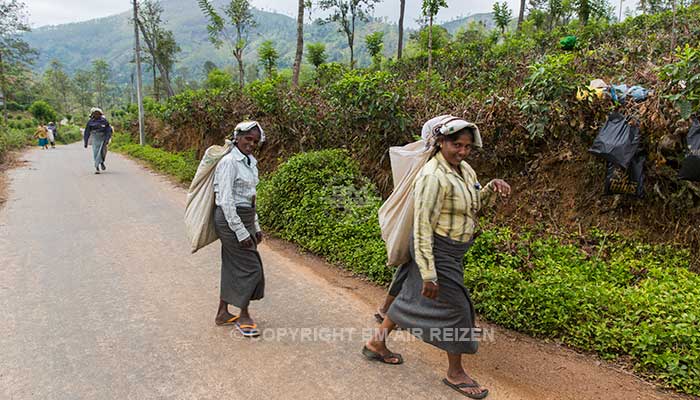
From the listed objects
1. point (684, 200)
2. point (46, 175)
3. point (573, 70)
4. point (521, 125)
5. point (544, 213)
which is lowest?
point (46, 175)

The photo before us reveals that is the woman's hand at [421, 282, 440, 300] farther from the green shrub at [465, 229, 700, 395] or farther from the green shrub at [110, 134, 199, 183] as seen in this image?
the green shrub at [110, 134, 199, 183]

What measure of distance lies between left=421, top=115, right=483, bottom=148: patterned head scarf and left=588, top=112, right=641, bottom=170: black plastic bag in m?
2.41

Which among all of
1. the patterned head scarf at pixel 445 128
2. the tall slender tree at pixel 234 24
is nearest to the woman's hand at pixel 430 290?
the patterned head scarf at pixel 445 128

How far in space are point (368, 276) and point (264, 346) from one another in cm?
161

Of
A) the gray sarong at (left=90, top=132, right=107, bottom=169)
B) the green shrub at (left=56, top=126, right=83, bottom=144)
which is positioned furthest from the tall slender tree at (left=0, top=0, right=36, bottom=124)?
the gray sarong at (left=90, top=132, right=107, bottom=169)

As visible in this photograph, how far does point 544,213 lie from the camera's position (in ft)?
17.1

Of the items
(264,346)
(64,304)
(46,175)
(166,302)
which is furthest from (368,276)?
(46,175)

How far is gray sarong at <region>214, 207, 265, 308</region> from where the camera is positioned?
356 cm

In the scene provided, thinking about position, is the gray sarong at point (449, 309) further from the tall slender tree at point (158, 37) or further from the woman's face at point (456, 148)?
the tall slender tree at point (158, 37)

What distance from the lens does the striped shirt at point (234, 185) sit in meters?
3.41

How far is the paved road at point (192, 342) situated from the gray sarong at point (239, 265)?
313mm

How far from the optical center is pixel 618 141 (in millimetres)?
4445

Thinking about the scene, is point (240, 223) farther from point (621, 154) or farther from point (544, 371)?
point (621, 154)

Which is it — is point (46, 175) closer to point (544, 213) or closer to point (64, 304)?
point (64, 304)
